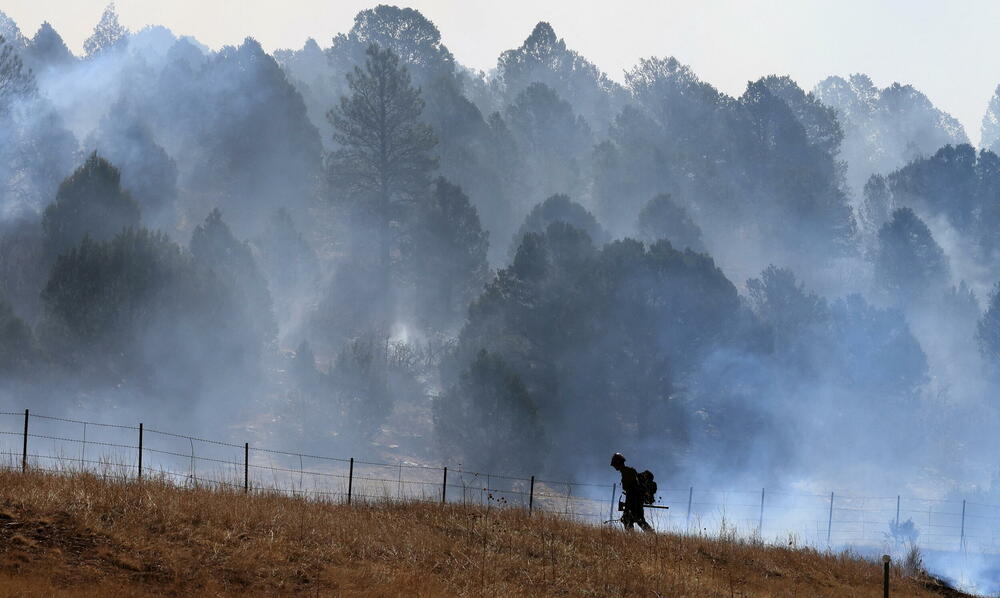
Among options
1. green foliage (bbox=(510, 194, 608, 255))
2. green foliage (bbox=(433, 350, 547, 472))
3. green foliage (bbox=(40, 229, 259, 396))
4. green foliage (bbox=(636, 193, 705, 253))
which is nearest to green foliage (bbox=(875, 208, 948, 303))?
green foliage (bbox=(636, 193, 705, 253))

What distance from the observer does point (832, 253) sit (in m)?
87.9

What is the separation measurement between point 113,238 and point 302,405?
39.9 ft

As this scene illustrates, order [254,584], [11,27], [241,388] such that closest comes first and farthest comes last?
[254,584] < [241,388] < [11,27]

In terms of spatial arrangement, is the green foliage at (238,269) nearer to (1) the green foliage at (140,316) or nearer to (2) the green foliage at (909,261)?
(1) the green foliage at (140,316)

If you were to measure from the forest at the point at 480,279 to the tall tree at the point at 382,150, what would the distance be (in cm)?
24

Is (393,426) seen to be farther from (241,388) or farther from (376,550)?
(376,550)

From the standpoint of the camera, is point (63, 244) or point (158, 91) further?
point (158, 91)

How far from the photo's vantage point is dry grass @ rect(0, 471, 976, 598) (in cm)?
1338

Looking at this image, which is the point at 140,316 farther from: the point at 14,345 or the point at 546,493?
the point at 546,493

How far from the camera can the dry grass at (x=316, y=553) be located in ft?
43.9

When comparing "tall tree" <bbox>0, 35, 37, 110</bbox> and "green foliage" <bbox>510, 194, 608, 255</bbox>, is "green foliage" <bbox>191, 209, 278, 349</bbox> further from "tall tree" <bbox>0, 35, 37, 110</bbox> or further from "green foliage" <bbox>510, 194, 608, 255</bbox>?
"tall tree" <bbox>0, 35, 37, 110</bbox>

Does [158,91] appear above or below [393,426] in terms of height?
above

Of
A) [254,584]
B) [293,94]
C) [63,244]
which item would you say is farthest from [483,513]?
[293,94]

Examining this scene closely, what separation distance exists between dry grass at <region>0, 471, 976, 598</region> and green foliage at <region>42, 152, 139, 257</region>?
131 ft
